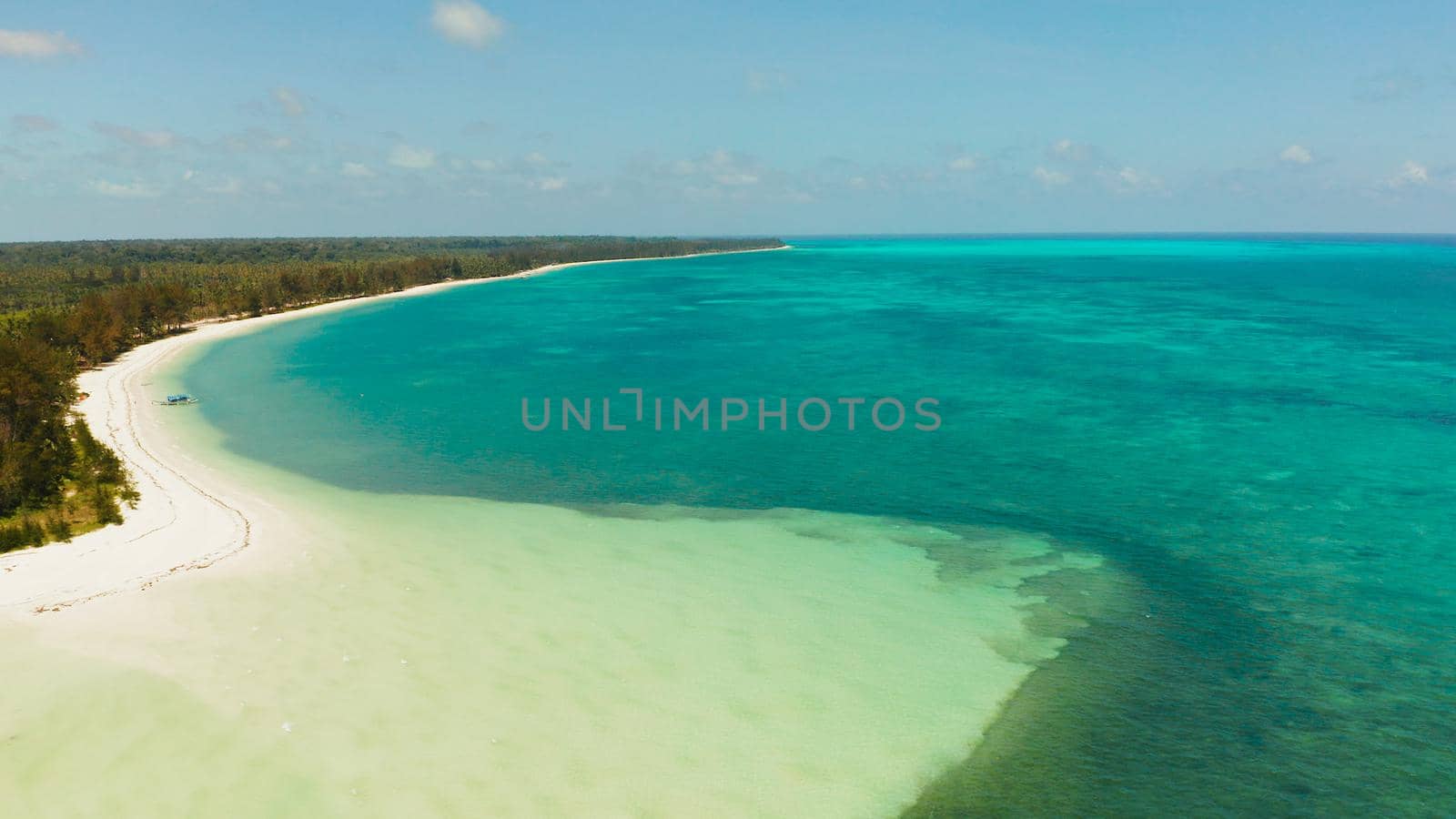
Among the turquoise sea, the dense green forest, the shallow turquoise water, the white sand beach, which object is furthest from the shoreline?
the shallow turquoise water

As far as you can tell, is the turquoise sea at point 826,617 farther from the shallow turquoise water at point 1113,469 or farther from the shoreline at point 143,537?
the shoreline at point 143,537

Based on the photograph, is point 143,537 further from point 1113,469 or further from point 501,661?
point 1113,469

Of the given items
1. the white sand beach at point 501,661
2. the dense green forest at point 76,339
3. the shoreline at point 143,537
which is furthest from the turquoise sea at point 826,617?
the dense green forest at point 76,339

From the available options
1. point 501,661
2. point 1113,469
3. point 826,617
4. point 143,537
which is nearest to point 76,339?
point 143,537

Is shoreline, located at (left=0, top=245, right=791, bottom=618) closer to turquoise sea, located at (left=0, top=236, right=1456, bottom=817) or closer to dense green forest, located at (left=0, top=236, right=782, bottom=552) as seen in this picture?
dense green forest, located at (left=0, top=236, right=782, bottom=552)

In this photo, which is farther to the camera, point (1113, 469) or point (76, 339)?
point (76, 339)

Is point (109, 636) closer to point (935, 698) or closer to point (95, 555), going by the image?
point (95, 555)
